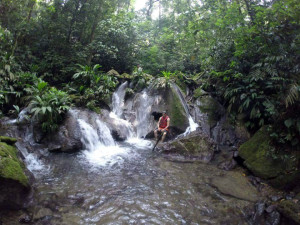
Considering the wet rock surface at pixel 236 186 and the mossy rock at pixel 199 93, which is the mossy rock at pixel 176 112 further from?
the wet rock surface at pixel 236 186

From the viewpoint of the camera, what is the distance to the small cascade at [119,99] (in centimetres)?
1142

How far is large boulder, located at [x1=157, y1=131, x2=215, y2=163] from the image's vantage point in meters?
7.79

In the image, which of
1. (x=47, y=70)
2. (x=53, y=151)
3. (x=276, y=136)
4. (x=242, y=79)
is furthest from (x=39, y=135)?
(x=242, y=79)

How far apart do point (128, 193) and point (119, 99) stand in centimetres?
779

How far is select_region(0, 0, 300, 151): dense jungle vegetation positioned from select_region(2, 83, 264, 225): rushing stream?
2.43m

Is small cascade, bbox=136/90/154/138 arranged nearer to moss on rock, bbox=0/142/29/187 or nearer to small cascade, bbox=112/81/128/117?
small cascade, bbox=112/81/128/117

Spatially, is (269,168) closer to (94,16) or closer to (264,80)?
(264,80)

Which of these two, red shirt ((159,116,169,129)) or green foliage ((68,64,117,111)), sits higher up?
green foliage ((68,64,117,111))

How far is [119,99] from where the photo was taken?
11992 mm

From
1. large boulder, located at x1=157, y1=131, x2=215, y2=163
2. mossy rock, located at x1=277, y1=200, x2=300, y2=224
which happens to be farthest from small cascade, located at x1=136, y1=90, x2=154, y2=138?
mossy rock, located at x1=277, y1=200, x2=300, y2=224

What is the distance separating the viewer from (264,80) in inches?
330

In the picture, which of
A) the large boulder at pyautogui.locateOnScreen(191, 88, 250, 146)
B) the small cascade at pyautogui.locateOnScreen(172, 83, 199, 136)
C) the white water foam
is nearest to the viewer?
the white water foam

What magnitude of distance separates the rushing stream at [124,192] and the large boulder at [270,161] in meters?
1.18

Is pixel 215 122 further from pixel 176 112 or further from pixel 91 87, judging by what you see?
pixel 91 87
